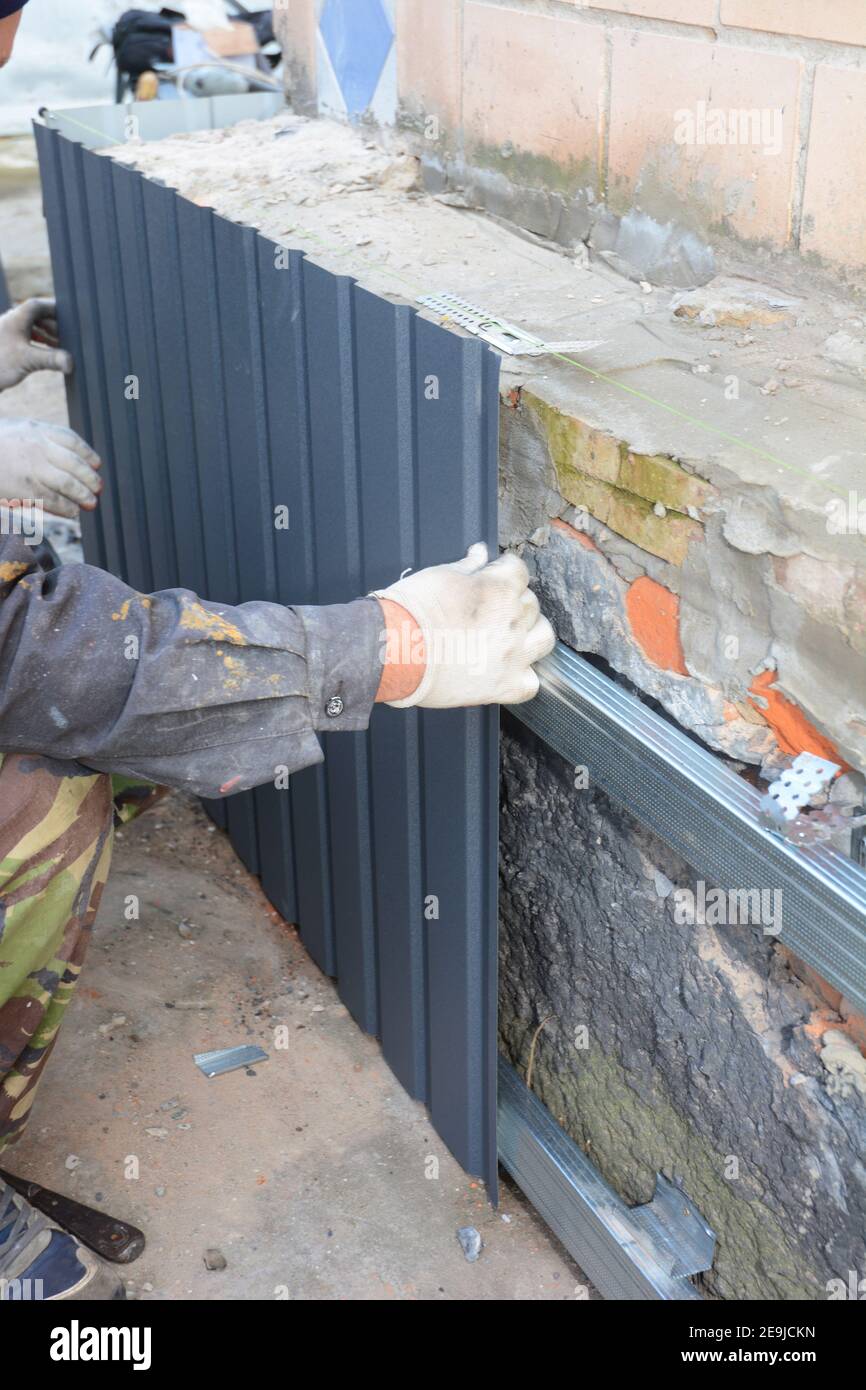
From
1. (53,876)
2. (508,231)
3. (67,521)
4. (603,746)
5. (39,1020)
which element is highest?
(508,231)

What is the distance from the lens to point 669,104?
6.07 feet

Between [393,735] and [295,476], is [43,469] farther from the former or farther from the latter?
[393,735]

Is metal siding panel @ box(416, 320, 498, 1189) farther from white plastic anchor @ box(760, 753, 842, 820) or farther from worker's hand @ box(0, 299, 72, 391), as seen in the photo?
worker's hand @ box(0, 299, 72, 391)

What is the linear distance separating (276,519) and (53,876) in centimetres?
67

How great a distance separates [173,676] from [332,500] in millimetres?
515

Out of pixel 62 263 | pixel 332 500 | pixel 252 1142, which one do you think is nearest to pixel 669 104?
pixel 332 500

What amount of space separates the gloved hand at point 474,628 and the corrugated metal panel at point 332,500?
0.07 m

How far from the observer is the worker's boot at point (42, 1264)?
183cm

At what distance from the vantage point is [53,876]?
179 centimetres

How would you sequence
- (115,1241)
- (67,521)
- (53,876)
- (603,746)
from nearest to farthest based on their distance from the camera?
1. (603,746)
2. (53,876)
3. (115,1241)
4. (67,521)

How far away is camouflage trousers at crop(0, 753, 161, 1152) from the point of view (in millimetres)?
1733
